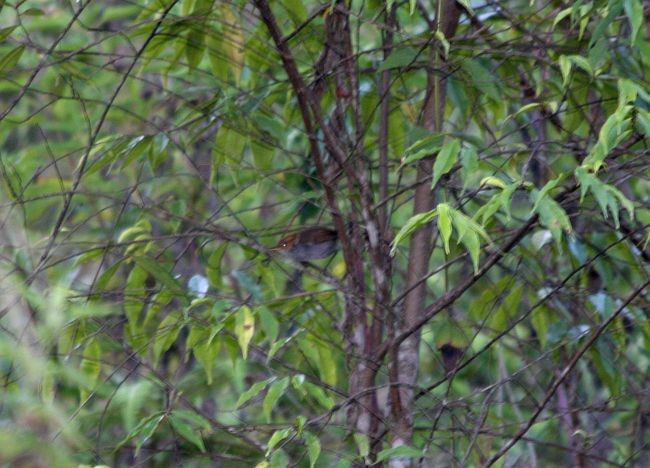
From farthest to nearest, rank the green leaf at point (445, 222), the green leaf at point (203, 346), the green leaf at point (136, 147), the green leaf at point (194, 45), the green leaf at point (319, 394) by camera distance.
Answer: the green leaf at point (194, 45) → the green leaf at point (136, 147) → the green leaf at point (203, 346) → the green leaf at point (319, 394) → the green leaf at point (445, 222)

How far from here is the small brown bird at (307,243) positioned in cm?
197

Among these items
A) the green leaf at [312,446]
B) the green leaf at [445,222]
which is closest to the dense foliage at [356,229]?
the green leaf at [312,446]

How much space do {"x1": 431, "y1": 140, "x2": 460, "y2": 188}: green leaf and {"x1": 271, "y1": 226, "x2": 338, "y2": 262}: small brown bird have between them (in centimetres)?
41

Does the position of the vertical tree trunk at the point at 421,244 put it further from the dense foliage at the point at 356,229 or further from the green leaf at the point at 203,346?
the green leaf at the point at 203,346

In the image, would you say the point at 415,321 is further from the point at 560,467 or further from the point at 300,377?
the point at 560,467

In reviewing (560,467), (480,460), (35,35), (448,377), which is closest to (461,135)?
(448,377)

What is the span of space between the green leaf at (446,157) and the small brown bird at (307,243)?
41 cm

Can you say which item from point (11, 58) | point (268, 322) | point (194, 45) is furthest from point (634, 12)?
point (11, 58)

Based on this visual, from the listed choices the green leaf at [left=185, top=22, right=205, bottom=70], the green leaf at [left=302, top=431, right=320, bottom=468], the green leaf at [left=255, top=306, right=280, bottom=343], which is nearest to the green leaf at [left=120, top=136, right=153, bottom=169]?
the green leaf at [left=185, top=22, right=205, bottom=70]

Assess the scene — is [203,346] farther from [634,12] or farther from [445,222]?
[634,12]

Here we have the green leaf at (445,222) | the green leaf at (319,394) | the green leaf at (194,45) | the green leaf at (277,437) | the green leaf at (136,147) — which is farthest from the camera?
the green leaf at (194,45)

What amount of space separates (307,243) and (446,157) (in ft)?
1.50

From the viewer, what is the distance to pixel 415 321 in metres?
1.92

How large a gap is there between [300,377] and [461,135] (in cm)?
51
